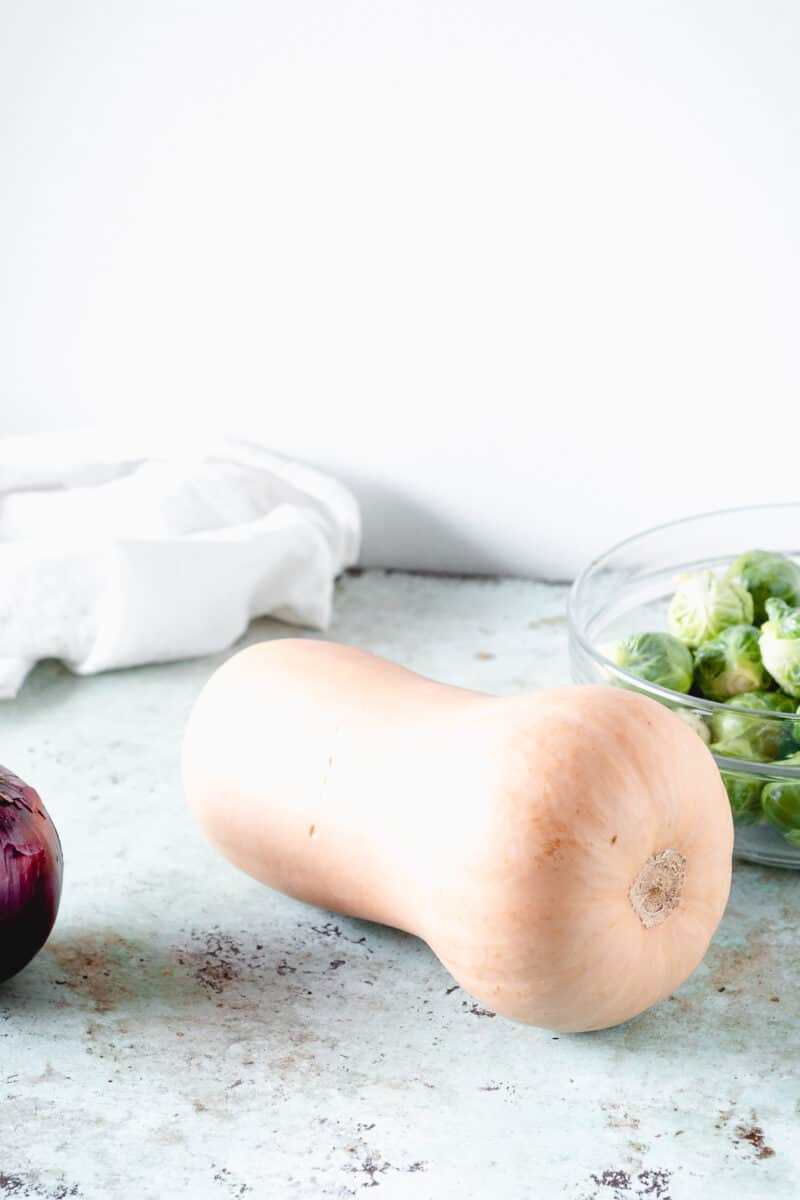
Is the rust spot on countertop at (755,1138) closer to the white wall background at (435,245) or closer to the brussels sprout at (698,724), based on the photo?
the brussels sprout at (698,724)

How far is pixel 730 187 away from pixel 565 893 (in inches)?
35.3

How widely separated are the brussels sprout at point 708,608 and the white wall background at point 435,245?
400 mm

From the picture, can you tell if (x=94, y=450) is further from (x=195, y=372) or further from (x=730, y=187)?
(x=730, y=187)

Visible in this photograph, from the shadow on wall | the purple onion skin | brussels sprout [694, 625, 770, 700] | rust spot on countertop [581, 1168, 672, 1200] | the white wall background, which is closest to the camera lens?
rust spot on countertop [581, 1168, 672, 1200]

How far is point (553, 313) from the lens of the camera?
4.92 ft

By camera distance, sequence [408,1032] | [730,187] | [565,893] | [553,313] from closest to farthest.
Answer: [565,893] → [408,1032] → [730,187] → [553,313]

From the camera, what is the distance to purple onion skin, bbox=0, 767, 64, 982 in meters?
0.87

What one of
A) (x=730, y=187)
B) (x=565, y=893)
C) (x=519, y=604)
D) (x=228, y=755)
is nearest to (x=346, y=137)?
(x=730, y=187)

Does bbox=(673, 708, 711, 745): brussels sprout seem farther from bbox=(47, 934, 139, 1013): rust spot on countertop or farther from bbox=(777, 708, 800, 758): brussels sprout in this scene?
bbox=(47, 934, 139, 1013): rust spot on countertop

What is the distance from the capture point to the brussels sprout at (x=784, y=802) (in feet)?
3.24

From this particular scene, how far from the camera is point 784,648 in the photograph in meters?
1.04

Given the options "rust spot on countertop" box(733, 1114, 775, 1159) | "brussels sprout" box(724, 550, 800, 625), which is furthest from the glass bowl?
"rust spot on countertop" box(733, 1114, 775, 1159)

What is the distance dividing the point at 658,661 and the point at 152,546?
591mm

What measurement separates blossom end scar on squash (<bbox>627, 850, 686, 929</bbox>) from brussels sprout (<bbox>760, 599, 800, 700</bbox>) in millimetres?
269
